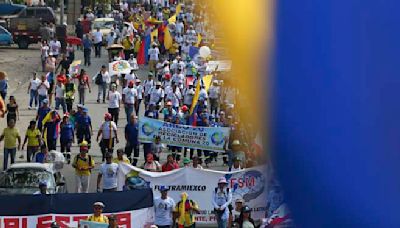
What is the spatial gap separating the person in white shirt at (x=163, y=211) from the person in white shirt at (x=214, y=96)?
37.2ft

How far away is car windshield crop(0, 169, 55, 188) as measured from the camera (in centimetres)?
1744

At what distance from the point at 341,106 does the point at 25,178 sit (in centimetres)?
1572

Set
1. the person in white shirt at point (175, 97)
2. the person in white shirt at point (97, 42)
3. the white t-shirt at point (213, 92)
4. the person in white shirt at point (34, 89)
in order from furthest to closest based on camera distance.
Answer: the person in white shirt at point (97, 42), the person in white shirt at point (34, 89), the white t-shirt at point (213, 92), the person in white shirt at point (175, 97)

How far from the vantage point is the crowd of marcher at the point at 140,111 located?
658 inches

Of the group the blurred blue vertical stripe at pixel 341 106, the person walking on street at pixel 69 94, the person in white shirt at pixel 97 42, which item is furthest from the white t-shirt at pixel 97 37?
the blurred blue vertical stripe at pixel 341 106

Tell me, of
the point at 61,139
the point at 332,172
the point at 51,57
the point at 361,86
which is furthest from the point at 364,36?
the point at 51,57

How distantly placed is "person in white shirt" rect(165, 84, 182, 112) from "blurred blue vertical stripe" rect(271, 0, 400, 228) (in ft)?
77.8

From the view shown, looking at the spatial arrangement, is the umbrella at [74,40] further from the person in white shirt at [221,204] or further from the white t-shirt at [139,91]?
the person in white shirt at [221,204]

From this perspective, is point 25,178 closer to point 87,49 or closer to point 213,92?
point 213,92

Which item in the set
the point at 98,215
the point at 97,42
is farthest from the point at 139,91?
the point at 97,42

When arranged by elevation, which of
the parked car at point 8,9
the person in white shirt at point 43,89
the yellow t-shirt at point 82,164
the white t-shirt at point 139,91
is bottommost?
the parked car at point 8,9

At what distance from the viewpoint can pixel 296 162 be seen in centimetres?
228

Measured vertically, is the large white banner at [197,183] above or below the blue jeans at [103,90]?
above

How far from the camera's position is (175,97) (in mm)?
26781
